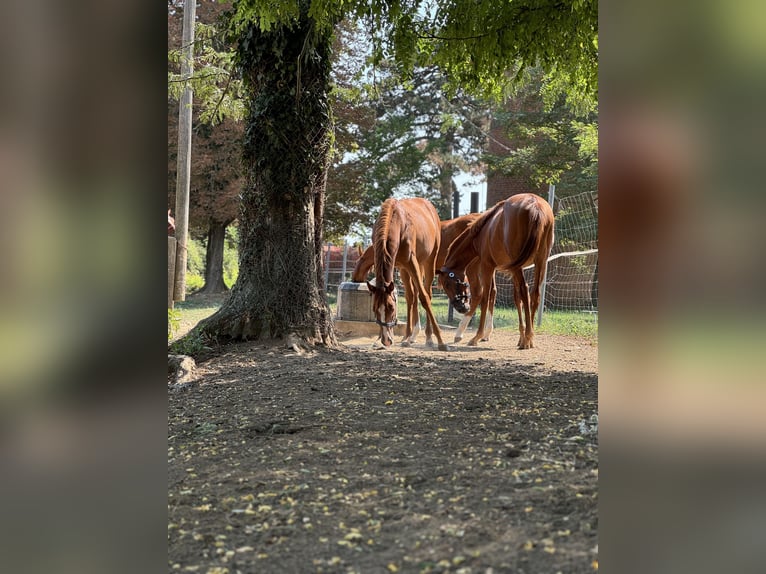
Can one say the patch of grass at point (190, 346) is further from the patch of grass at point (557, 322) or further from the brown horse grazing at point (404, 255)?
the patch of grass at point (557, 322)

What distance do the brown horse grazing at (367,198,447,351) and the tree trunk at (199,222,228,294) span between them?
433 inches

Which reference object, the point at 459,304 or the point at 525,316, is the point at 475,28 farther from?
the point at 459,304

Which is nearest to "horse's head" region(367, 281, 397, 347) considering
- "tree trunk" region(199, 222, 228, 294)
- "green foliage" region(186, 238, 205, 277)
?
"tree trunk" region(199, 222, 228, 294)

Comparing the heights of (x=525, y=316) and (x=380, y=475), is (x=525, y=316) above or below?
above

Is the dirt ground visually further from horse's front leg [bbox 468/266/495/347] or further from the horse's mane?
horse's front leg [bbox 468/266/495/347]

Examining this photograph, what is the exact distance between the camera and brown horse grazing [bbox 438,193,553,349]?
265 inches

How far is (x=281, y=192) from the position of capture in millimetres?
5488

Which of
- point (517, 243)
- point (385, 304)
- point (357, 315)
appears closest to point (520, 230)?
point (517, 243)

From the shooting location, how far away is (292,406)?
3.42 metres

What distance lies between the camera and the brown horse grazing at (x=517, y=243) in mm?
6727

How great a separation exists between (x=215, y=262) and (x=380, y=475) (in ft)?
54.2
